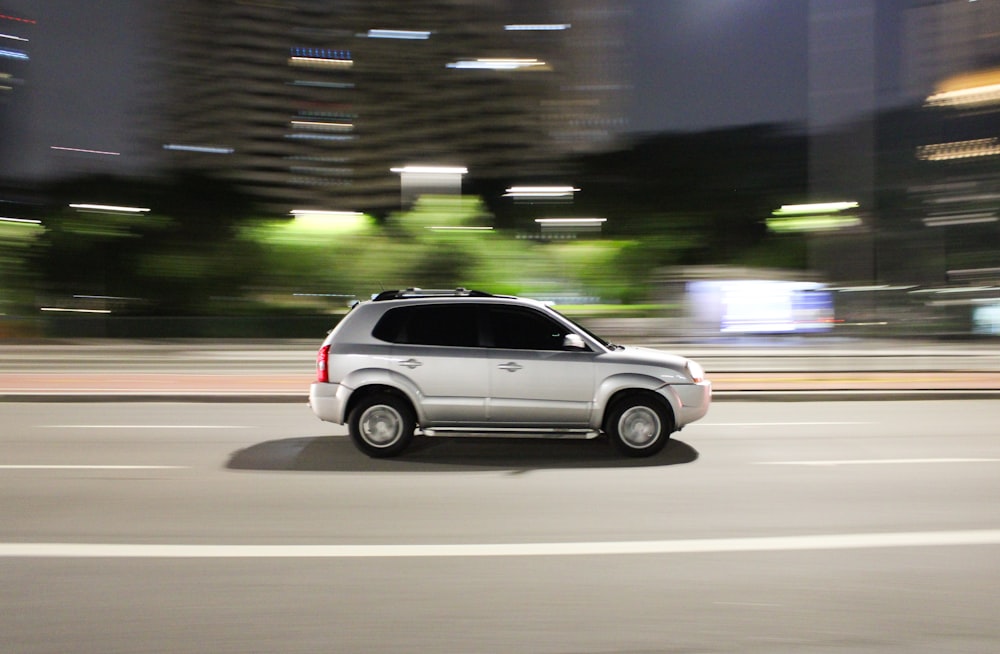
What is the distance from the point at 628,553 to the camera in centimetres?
533

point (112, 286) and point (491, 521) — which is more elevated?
point (112, 286)

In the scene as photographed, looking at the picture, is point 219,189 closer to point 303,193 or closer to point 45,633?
point 303,193

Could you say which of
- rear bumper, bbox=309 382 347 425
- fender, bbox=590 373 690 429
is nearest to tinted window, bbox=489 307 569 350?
fender, bbox=590 373 690 429

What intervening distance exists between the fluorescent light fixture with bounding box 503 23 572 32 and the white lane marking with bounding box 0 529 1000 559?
113 metres

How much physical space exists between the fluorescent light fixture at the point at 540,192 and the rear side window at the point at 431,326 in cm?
7645

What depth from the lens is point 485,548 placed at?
17.9 ft

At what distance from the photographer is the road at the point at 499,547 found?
13.6 feet

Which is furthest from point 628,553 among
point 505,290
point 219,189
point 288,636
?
point 219,189


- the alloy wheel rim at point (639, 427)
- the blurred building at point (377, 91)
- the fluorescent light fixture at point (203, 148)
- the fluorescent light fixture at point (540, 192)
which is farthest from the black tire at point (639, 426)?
the fluorescent light fixture at point (203, 148)

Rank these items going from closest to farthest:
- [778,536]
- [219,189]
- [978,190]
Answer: [778,536] → [219,189] → [978,190]

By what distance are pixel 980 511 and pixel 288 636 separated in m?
5.13

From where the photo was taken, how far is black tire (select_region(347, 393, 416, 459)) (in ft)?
27.8

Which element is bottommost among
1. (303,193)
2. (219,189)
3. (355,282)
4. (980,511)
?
(980,511)

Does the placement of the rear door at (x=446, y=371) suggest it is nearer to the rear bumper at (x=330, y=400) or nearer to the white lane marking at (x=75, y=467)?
the rear bumper at (x=330, y=400)
